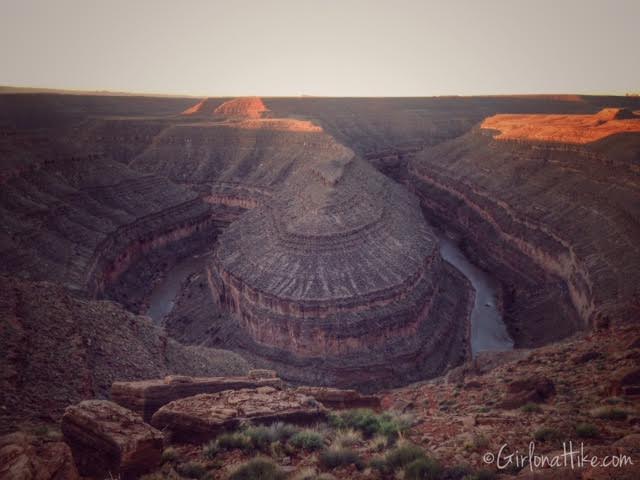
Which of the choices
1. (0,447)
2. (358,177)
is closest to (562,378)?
(0,447)

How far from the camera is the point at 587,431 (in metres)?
11.1

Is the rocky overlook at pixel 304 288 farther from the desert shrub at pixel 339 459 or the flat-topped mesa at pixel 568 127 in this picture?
the flat-topped mesa at pixel 568 127

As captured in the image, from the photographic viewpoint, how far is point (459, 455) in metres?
11.1

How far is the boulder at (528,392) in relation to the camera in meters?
15.5

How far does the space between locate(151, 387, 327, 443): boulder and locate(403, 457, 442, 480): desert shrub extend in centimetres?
499

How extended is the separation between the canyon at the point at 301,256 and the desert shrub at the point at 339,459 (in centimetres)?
946

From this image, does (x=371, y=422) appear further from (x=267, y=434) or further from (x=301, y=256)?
(x=301, y=256)

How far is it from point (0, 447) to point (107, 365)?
9.20m

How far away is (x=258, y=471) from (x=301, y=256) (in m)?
27.7

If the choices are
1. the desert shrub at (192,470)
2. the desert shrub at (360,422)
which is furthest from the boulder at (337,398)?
the desert shrub at (192,470)

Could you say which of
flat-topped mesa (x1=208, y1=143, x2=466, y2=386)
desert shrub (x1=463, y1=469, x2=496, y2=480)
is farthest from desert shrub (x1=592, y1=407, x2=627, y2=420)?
flat-topped mesa (x1=208, y1=143, x2=466, y2=386)

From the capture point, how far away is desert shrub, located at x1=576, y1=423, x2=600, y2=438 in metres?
11.1

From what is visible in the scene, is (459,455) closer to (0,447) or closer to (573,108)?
(0,447)

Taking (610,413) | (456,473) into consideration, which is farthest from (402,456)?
(610,413)
